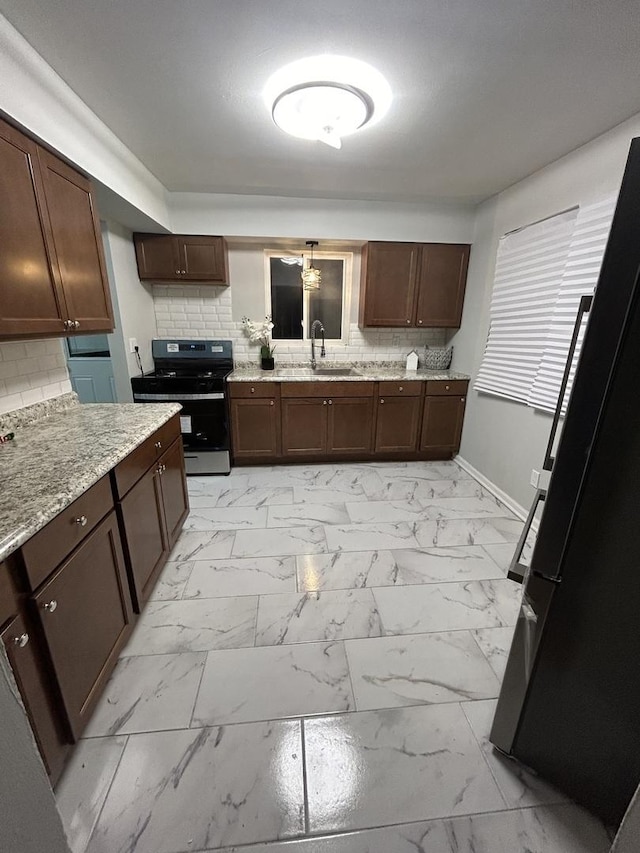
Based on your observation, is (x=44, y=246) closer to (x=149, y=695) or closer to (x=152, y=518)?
(x=152, y=518)

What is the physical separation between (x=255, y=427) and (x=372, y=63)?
259 cm

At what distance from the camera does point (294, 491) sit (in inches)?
118

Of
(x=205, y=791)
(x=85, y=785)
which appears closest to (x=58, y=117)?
(x=85, y=785)

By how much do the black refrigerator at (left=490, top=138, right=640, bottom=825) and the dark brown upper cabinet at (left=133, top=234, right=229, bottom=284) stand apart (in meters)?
3.14

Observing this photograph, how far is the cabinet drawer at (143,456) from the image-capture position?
4.72 ft

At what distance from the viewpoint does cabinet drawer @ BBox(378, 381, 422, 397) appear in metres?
3.38

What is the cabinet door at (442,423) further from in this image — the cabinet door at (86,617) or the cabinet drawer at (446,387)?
the cabinet door at (86,617)

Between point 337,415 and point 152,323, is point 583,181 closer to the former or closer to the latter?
point 337,415

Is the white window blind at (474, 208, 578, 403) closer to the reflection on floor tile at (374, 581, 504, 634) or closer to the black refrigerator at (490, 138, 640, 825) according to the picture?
the reflection on floor tile at (374, 581, 504, 634)

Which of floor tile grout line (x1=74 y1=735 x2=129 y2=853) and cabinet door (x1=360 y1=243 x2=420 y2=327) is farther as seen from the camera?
cabinet door (x1=360 y1=243 x2=420 y2=327)

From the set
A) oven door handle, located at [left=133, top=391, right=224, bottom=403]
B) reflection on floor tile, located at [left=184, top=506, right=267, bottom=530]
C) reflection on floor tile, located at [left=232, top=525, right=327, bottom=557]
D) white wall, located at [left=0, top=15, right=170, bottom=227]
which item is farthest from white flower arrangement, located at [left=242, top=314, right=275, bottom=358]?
reflection on floor tile, located at [left=232, top=525, right=327, bottom=557]

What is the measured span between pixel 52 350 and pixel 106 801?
205 centimetres

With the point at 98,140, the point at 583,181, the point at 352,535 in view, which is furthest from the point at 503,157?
the point at 352,535

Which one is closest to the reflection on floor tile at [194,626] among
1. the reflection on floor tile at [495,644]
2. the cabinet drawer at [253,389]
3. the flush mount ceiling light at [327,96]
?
the reflection on floor tile at [495,644]
